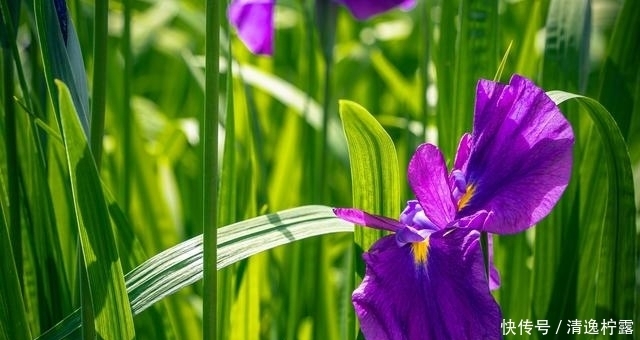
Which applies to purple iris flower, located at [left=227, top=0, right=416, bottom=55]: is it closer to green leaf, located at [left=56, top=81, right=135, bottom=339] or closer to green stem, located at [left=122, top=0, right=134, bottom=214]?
green stem, located at [left=122, top=0, right=134, bottom=214]

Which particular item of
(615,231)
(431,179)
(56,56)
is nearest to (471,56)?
(615,231)

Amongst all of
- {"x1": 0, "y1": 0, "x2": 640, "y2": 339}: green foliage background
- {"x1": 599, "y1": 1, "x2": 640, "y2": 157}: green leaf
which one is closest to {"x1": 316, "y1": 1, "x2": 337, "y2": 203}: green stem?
{"x1": 0, "y1": 0, "x2": 640, "y2": 339}: green foliage background

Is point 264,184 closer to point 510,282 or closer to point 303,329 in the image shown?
point 303,329

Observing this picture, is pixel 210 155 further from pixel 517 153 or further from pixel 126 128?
pixel 126 128

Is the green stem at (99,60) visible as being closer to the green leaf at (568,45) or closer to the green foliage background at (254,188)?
the green foliage background at (254,188)

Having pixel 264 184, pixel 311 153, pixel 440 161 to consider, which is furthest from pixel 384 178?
pixel 311 153

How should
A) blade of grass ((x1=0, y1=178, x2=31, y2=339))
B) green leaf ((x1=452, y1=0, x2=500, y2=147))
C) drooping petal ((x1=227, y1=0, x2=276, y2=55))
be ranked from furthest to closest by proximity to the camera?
drooping petal ((x1=227, y1=0, x2=276, y2=55)) → green leaf ((x1=452, y1=0, x2=500, y2=147)) → blade of grass ((x1=0, y1=178, x2=31, y2=339))
